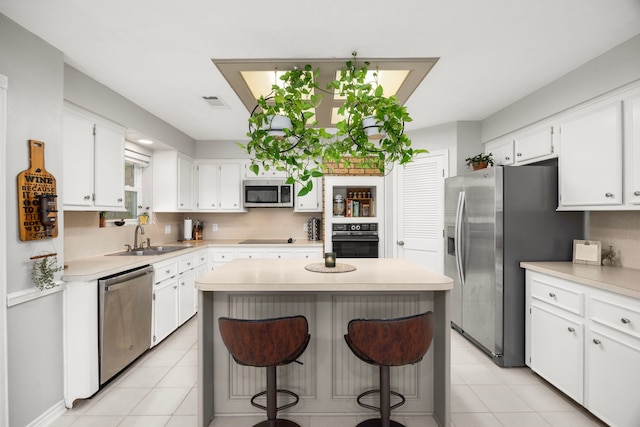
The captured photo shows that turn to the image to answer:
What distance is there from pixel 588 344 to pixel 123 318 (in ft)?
11.1

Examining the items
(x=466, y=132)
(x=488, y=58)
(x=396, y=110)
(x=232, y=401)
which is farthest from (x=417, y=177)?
(x=232, y=401)

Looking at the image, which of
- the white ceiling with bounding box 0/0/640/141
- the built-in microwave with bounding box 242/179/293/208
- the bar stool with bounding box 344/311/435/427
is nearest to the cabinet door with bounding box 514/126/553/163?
the white ceiling with bounding box 0/0/640/141

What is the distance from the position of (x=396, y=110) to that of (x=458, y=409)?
206 centimetres

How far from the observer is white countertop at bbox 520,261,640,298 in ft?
6.45

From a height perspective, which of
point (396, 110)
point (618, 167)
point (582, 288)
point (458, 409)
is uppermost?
point (396, 110)

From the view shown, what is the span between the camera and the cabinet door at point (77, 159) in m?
2.51

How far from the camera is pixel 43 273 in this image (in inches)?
82.1

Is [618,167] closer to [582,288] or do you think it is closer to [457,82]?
[582,288]

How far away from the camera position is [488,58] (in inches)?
97.3

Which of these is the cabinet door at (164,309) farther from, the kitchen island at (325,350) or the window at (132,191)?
the kitchen island at (325,350)

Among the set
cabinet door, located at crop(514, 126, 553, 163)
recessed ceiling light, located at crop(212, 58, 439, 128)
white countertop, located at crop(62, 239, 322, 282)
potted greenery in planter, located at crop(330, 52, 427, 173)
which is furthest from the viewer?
cabinet door, located at crop(514, 126, 553, 163)

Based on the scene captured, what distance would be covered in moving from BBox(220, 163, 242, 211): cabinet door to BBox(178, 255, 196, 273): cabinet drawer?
1082 millimetres

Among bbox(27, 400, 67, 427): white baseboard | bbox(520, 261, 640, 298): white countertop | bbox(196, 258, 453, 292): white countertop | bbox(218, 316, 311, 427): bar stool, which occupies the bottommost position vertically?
bbox(27, 400, 67, 427): white baseboard

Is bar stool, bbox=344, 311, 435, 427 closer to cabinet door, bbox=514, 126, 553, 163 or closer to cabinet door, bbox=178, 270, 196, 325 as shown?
cabinet door, bbox=514, 126, 553, 163
